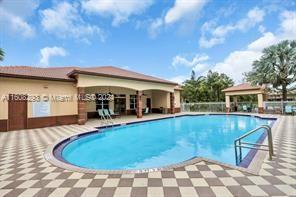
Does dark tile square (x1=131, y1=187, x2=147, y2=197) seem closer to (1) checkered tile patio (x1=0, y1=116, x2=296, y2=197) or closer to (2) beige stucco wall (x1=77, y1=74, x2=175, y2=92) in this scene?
(1) checkered tile patio (x1=0, y1=116, x2=296, y2=197)

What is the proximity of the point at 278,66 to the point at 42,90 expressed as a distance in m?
22.1

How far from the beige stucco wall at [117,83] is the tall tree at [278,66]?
392 inches

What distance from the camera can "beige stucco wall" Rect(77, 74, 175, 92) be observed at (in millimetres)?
12916

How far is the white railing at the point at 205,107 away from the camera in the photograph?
22500 millimetres

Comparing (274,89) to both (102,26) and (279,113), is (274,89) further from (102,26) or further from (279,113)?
(102,26)

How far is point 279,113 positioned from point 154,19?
48.8ft

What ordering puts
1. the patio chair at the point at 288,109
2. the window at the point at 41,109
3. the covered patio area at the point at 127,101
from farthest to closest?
1. the covered patio area at the point at 127,101
2. the patio chair at the point at 288,109
3. the window at the point at 41,109

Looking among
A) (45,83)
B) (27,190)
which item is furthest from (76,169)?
(45,83)

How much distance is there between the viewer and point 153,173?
399 cm

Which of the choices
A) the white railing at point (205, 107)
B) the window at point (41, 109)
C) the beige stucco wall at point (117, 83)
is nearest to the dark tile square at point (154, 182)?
the beige stucco wall at point (117, 83)

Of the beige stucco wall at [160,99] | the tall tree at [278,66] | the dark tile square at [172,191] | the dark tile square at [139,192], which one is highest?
the tall tree at [278,66]

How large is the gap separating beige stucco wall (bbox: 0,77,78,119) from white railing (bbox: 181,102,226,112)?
15300 millimetres

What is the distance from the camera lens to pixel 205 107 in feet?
76.8

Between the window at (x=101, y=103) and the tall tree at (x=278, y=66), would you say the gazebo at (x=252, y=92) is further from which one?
the window at (x=101, y=103)
